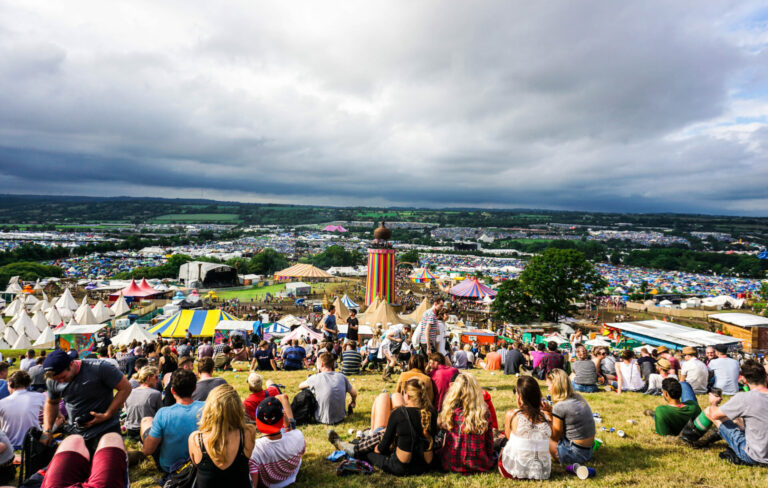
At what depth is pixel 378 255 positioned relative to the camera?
84.8 feet

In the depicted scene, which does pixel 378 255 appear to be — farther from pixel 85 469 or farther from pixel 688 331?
pixel 85 469

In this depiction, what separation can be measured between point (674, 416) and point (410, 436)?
3512mm

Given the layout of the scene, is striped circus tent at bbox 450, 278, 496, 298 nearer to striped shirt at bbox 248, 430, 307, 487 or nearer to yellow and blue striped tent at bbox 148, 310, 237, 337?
yellow and blue striped tent at bbox 148, 310, 237, 337

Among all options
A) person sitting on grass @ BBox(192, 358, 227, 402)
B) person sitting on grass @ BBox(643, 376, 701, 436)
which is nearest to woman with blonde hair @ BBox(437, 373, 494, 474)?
person sitting on grass @ BBox(192, 358, 227, 402)

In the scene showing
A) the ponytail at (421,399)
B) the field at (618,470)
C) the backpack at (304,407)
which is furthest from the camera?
the backpack at (304,407)

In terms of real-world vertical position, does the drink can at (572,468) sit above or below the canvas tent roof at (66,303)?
above

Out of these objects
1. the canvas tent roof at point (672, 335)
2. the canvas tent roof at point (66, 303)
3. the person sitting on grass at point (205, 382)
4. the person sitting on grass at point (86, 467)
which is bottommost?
the canvas tent roof at point (66, 303)

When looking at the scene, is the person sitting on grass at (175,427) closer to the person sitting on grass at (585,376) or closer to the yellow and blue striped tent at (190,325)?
the person sitting on grass at (585,376)

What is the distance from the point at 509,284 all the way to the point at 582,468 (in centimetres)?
2827

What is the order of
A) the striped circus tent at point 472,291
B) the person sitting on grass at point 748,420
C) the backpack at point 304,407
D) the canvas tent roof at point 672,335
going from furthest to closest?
the striped circus tent at point 472,291
the canvas tent roof at point 672,335
the backpack at point 304,407
the person sitting on grass at point 748,420

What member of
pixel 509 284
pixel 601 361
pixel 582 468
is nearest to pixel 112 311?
pixel 509 284

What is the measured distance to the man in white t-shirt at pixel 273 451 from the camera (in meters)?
3.81

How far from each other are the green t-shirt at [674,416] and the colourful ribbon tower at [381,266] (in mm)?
20829

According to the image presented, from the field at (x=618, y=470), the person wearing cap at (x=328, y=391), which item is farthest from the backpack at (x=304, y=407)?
the field at (x=618, y=470)
